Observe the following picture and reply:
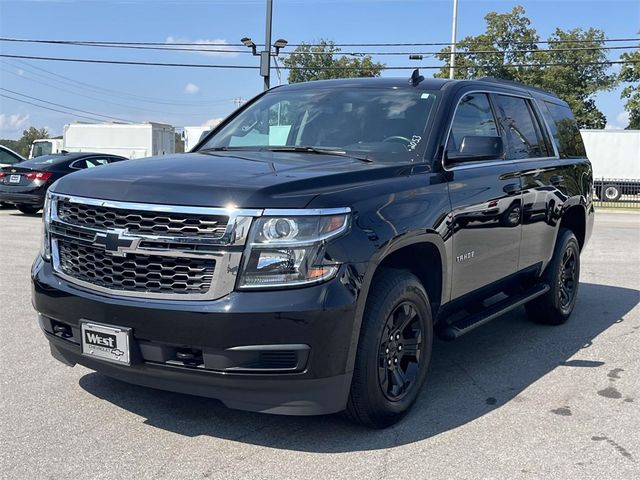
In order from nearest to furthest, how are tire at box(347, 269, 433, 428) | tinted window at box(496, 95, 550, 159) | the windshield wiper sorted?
1. tire at box(347, 269, 433, 428)
2. the windshield wiper
3. tinted window at box(496, 95, 550, 159)

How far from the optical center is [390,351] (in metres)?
3.60

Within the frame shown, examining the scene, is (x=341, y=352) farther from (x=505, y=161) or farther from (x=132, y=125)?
(x=132, y=125)

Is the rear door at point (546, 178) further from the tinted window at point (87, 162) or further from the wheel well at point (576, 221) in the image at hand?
the tinted window at point (87, 162)

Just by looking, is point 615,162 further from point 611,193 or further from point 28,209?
point 28,209

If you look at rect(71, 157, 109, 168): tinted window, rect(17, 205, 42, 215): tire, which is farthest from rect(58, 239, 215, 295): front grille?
rect(17, 205, 42, 215): tire

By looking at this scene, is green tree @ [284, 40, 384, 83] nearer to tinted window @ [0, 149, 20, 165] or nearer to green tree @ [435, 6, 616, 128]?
green tree @ [435, 6, 616, 128]

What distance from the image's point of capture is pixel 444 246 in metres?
3.93

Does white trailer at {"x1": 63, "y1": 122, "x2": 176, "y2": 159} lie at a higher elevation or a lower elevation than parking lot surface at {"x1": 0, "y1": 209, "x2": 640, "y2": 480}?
higher

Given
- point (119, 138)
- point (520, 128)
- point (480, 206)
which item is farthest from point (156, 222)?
point (119, 138)

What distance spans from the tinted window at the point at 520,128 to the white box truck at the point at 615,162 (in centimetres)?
→ 2852

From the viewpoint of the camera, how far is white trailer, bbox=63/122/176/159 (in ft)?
105

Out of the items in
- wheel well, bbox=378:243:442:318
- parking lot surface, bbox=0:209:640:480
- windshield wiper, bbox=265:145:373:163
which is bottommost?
parking lot surface, bbox=0:209:640:480

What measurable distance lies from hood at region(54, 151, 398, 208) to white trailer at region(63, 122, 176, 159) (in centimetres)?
2885

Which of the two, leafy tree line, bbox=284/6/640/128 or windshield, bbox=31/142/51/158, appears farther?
leafy tree line, bbox=284/6/640/128
